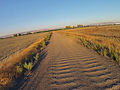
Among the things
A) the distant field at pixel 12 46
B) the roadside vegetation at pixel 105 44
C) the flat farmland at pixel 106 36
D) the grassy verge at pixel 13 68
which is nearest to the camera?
the grassy verge at pixel 13 68

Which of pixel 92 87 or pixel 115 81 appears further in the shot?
pixel 115 81

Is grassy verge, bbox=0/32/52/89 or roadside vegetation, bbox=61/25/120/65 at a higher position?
roadside vegetation, bbox=61/25/120/65

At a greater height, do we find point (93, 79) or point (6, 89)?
point (93, 79)

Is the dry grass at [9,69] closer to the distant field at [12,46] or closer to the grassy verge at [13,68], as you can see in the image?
the grassy verge at [13,68]

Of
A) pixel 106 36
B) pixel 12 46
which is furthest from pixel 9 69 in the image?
pixel 12 46

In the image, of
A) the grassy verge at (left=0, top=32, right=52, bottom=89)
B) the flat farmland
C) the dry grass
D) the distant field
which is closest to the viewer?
the grassy verge at (left=0, top=32, right=52, bottom=89)

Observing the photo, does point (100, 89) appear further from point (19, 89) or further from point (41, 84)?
point (19, 89)

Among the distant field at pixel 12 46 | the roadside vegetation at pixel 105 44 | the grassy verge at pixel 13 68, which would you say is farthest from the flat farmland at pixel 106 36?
the distant field at pixel 12 46

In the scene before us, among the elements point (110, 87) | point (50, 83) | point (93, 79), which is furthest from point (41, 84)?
point (110, 87)

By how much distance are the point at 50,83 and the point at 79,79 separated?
941 mm

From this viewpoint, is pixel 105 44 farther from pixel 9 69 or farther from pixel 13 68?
pixel 9 69

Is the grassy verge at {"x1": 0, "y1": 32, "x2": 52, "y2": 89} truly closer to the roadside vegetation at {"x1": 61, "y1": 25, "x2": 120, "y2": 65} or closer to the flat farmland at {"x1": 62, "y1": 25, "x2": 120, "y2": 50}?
the roadside vegetation at {"x1": 61, "y1": 25, "x2": 120, "y2": 65}

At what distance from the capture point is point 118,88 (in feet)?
6.49

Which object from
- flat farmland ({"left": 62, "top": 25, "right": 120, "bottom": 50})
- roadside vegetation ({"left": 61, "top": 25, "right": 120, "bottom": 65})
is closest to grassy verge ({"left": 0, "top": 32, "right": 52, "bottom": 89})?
roadside vegetation ({"left": 61, "top": 25, "right": 120, "bottom": 65})
